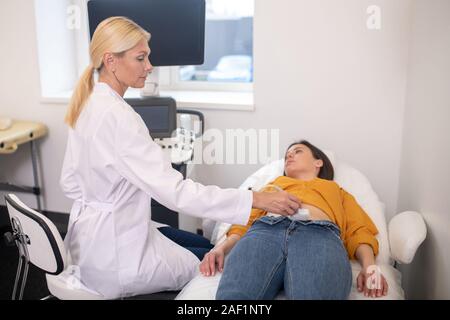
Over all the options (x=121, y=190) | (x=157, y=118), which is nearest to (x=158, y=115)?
(x=157, y=118)

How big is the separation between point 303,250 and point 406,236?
1.39 feet

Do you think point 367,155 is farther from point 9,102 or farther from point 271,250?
point 9,102

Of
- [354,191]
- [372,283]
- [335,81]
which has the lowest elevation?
[372,283]

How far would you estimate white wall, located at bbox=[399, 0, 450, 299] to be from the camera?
162 cm

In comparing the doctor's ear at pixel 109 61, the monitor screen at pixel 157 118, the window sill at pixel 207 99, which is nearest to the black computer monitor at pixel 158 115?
the monitor screen at pixel 157 118

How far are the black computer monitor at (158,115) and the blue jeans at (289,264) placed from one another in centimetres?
77

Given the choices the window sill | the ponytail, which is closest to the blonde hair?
the ponytail

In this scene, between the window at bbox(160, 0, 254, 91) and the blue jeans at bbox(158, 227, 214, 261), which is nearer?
the blue jeans at bbox(158, 227, 214, 261)

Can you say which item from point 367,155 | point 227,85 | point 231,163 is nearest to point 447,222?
point 367,155

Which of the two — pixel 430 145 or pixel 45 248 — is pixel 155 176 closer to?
pixel 45 248

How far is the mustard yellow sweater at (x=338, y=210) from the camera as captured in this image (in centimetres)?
175

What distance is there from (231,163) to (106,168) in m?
1.34

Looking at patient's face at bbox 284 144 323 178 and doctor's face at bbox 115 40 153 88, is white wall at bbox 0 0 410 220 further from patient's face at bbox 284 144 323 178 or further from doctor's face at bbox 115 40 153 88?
doctor's face at bbox 115 40 153 88

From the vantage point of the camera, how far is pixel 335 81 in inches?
95.0
